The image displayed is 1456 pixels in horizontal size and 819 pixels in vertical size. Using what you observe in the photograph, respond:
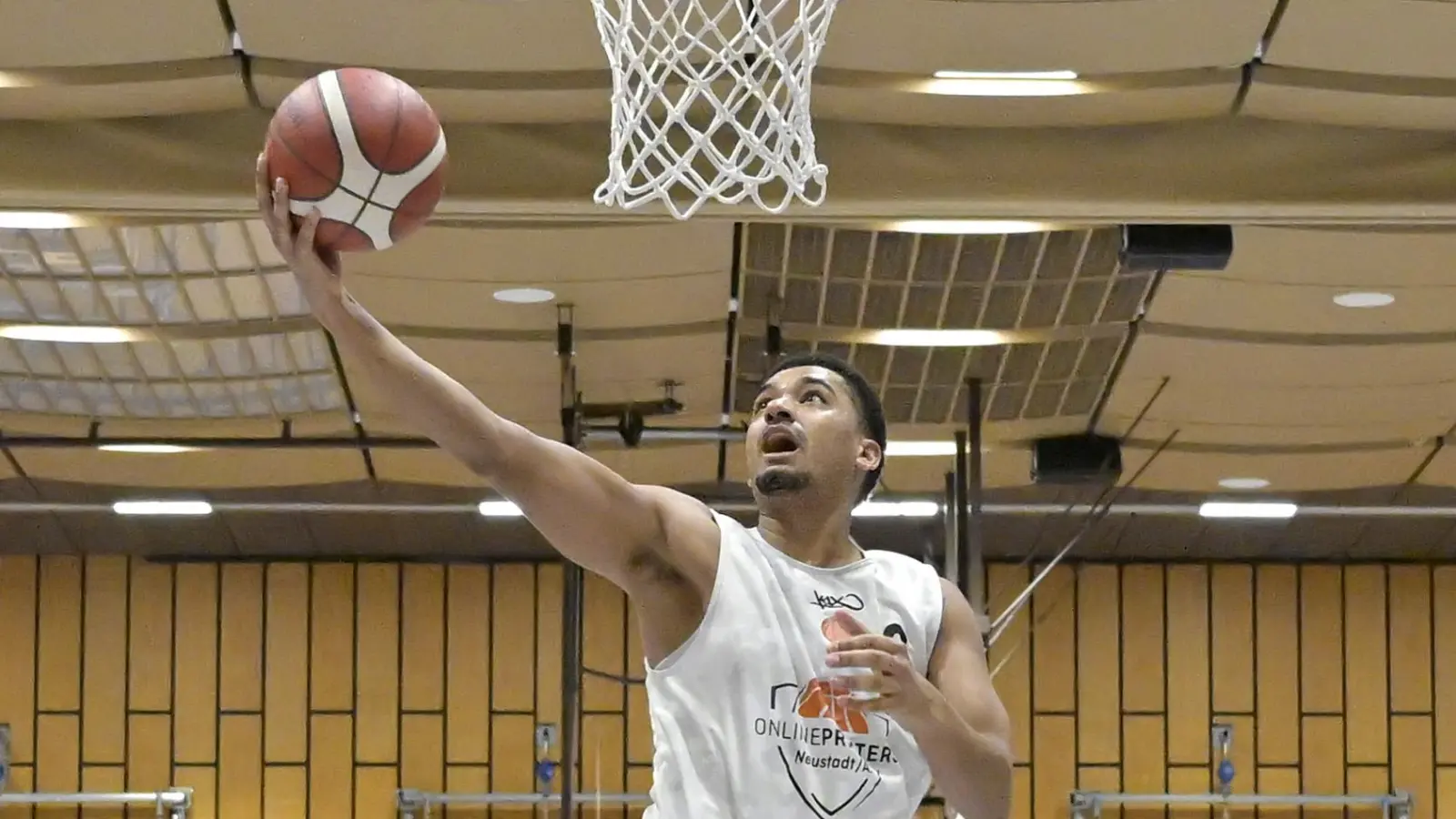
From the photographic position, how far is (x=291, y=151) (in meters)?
3.26

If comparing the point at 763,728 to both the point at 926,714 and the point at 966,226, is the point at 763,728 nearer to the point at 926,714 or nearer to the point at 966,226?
the point at 926,714

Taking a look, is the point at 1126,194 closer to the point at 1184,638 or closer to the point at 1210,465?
the point at 1210,465

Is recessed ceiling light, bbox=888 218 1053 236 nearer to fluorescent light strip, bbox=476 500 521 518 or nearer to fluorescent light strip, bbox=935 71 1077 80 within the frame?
fluorescent light strip, bbox=935 71 1077 80

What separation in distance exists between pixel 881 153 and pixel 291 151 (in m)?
4.44

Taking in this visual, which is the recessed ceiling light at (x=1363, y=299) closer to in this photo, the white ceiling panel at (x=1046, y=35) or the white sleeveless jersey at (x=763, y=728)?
the white ceiling panel at (x=1046, y=35)

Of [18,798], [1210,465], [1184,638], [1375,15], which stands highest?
[1375,15]

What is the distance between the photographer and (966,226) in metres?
8.12

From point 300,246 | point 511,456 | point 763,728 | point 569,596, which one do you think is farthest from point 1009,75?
point 300,246

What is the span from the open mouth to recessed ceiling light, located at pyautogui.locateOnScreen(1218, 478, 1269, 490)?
9461mm

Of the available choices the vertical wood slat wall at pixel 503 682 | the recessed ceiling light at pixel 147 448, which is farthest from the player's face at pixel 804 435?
the vertical wood slat wall at pixel 503 682

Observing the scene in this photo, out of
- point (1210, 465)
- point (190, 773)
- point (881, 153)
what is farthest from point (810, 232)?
point (190, 773)

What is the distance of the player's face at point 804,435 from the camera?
3.70 m

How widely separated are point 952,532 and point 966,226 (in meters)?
3.62

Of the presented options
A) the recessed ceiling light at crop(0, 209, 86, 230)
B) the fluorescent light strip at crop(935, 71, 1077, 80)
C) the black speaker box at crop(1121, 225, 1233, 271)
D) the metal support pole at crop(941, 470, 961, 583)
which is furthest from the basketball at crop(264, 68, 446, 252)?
the metal support pole at crop(941, 470, 961, 583)
